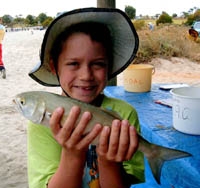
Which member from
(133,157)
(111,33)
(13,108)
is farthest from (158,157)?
(13,108)

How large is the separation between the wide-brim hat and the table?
21.2 inches

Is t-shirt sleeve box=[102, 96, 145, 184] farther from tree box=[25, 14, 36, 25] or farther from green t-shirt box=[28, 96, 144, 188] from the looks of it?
tree box=[25, 14, 36, 25]

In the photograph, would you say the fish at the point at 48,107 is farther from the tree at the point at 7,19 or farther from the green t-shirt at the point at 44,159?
the tree at the point at 7,19

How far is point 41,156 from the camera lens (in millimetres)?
1335

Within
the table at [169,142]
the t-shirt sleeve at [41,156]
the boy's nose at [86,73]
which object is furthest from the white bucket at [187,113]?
the t-shirt sleeve at [41,156]

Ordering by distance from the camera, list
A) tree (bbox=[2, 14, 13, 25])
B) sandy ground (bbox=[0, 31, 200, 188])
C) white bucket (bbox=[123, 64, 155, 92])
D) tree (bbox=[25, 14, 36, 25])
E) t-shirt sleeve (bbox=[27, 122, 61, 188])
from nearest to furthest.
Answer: t-shirt sleeve (bbox=[27, 122, 61, 188]) → white bucket (bbox=[123, 64, 155, 92]) → sandy ground (bbox=[0, 31, 200, 188]) → tree (bbox=[25, 14, 36, 25]) → tree (bbox=[2, 14, 13, 25])

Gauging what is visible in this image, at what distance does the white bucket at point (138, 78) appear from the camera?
308 centimetres

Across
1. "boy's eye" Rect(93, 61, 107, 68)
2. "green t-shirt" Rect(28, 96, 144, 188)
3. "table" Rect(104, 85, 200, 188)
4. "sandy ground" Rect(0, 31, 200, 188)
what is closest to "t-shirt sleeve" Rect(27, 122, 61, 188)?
"green t-shirt" Rect(28, 96, 144, 188)

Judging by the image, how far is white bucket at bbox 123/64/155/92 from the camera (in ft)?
10.1

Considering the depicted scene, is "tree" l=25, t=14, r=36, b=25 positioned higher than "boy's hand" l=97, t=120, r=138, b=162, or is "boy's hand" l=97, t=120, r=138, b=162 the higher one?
"boy's hand" l=97, t=120, r=138, b=162

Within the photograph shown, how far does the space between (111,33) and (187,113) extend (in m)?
0.66

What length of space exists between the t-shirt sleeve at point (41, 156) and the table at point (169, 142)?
71 cm

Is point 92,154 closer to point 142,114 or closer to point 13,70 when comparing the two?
point 142,114

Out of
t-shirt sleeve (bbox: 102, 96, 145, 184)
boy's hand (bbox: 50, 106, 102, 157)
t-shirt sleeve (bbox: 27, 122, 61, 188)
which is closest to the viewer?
boy's hand (bbox: 50, 106, 102, 157)
